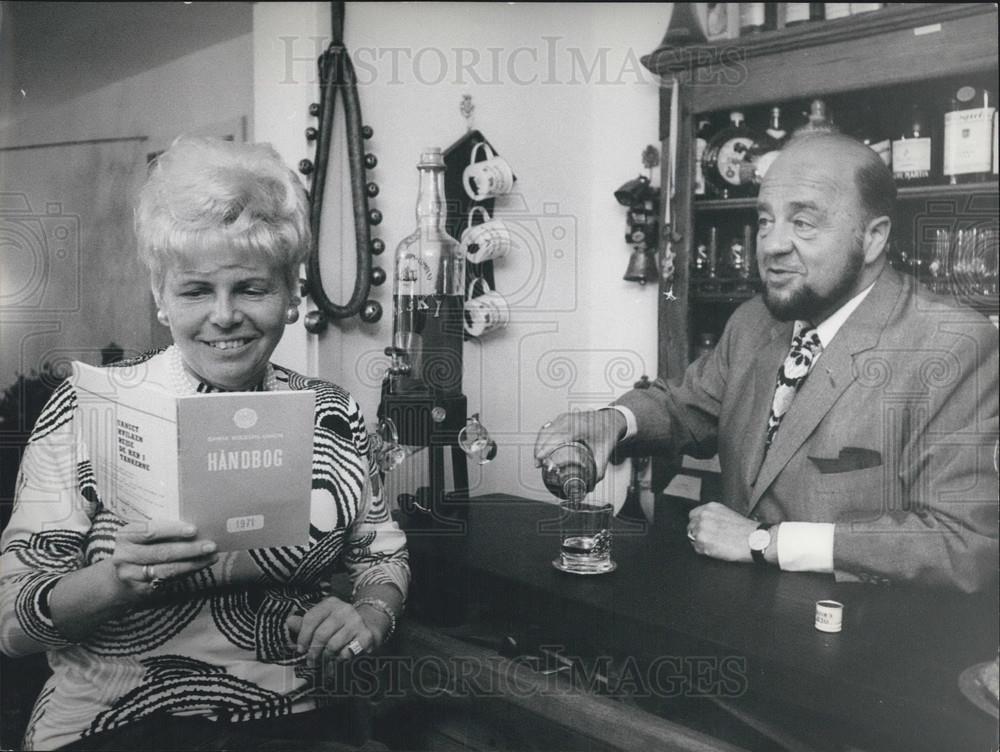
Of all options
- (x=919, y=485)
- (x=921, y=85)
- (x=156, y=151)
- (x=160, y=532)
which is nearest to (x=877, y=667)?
(x=919, y=485)

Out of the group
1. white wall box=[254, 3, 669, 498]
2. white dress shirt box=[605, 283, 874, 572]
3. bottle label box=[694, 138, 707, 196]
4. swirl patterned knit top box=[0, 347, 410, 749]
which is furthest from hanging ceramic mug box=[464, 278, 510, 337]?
white dress shirt box=[605, 283, 874, 572]

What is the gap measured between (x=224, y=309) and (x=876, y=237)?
1063 millimetres

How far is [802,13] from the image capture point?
5.37 feet

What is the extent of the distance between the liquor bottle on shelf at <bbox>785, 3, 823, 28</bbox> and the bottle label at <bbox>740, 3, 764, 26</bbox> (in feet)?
0.18

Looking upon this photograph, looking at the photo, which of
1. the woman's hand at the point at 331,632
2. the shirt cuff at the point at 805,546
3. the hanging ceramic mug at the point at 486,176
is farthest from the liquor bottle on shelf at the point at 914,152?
the woman's hand at the point at 331,632

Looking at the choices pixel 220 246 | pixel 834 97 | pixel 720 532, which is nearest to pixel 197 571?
pixel 220 246

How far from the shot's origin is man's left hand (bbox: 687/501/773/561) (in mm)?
1401

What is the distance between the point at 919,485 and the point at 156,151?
1.45 meters

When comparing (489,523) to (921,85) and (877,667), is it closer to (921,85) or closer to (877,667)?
(877,667)

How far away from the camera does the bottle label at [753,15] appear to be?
1695 millimetres

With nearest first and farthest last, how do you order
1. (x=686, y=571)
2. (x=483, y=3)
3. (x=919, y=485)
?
(x=919, y=485), (x=686, y=571), (x=483, y=3)

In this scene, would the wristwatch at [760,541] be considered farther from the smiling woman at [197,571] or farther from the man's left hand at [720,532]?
the smiling woman at [197,571]

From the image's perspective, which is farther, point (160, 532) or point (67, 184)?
point (67, 184)

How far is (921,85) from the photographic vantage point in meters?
1.46
